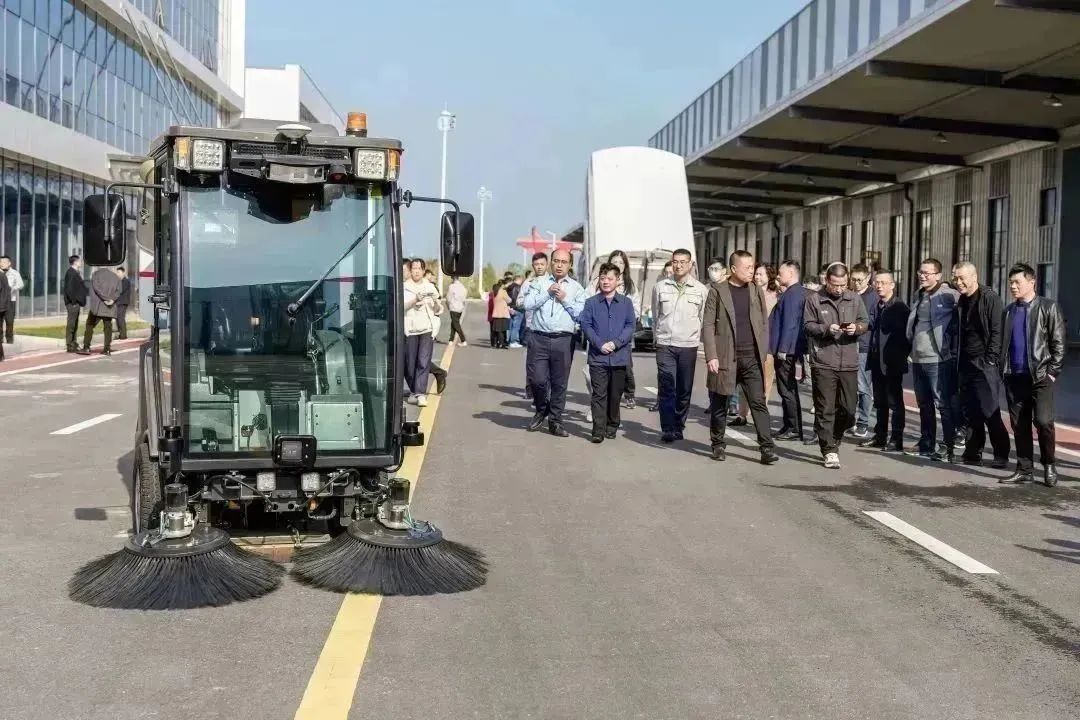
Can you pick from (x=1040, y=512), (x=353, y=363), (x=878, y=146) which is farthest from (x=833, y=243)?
(x=353, y=363)

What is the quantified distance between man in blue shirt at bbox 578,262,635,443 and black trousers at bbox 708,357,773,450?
4.26 ft

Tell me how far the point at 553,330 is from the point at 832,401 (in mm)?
2980

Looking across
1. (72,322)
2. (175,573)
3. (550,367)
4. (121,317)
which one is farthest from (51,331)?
(175,573)

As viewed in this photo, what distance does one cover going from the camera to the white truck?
29359mm

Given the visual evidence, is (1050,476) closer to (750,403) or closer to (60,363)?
(750,403)

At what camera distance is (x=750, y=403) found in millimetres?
11883

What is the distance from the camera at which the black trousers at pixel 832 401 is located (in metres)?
11.7

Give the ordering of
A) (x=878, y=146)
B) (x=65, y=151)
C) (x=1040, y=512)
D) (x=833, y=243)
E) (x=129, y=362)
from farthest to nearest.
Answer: (x=833, y=243), (x=65, y=151), (x=878, y=146), (x=129, y=362), (x=1040, y=512)

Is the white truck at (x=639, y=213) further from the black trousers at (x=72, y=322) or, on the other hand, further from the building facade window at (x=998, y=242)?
the black trousers at (x=72, y=322)

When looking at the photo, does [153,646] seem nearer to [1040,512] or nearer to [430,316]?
[1040,512]

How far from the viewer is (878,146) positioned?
32906 millimetres

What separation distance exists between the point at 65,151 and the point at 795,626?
37.6m

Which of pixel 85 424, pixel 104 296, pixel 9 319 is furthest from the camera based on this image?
pixel 104 296

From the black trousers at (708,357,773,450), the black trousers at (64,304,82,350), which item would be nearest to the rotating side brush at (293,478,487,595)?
the black trousers at (708,357,773,450)
